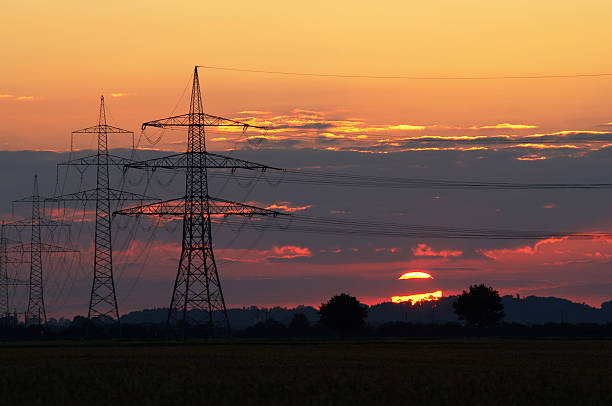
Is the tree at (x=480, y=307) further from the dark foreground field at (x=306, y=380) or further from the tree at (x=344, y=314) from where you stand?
the dark foreground field at (x=306, y=380)

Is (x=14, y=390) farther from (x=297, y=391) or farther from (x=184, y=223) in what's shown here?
(x=184, y=223)

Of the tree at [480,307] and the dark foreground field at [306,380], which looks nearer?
the dark foreground field at [306,380]

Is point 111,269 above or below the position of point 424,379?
above

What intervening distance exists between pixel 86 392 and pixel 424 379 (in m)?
21.1

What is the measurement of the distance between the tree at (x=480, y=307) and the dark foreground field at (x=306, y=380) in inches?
3829

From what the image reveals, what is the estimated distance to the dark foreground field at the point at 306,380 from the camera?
49.7 meters

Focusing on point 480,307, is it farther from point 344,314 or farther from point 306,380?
point 306,380

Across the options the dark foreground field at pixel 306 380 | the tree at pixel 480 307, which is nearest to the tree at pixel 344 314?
the tree at pixel 480 307

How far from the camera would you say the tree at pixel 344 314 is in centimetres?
18875

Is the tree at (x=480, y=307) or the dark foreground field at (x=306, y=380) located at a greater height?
the tree at (x=480, y=307)

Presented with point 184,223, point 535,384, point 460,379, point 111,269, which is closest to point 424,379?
point 460,379

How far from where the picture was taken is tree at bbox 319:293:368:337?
189 m

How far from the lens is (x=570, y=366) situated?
241ft

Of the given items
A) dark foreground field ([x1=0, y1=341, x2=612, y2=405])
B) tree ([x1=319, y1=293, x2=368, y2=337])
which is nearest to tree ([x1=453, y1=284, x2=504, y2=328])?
tree ([x1=319, y1=293, x2=368, y2=337])
